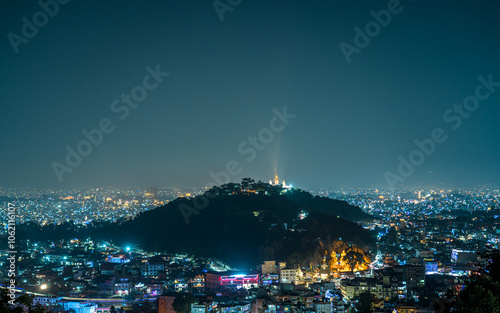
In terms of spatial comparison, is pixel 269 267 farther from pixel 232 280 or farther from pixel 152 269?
pixel 152 269

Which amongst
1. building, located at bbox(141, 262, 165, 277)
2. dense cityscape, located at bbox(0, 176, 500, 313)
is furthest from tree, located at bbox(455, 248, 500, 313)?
building, located at bbox(141, 262, 165, 277)

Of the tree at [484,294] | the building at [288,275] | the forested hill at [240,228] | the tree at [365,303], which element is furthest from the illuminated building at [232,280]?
the tree at [484,294]

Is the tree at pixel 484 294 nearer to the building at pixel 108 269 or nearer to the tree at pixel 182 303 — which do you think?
the tree at pixel 182 303

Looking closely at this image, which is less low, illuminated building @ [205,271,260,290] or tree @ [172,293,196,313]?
illuminated building @ [205,271,260,290]

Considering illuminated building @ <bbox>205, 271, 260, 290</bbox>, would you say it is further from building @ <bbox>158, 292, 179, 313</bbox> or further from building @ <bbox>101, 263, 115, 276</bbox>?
building @ <bbox>101, 263, 115, 276</bbox>

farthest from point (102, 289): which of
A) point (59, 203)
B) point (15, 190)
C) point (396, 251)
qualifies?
point (15, 190)

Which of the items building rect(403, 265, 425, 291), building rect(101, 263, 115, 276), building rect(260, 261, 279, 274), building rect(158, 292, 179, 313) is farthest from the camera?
building rect(101, 263, 115, 276)

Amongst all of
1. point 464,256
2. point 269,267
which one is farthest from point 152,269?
point 464,256
